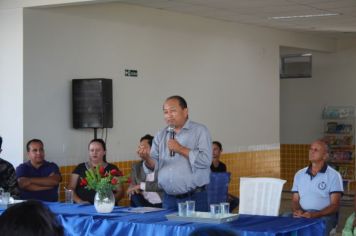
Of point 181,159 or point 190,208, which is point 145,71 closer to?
point 181,159

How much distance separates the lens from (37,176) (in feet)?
22.1

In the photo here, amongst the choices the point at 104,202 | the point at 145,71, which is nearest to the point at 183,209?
the point at 104,202

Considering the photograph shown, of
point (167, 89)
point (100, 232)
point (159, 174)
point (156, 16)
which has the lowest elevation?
point (100, 232)

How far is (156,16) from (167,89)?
0.94 m

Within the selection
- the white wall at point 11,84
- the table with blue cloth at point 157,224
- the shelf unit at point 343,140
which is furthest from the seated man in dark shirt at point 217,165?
the shelf unit at point 343,140

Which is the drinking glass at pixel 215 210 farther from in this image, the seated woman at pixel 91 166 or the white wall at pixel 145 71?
the white wall at pixel 145 71

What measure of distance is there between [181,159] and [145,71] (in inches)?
145

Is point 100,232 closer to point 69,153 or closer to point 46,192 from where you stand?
point 46,192

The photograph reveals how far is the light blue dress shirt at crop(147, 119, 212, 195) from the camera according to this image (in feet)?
16.1

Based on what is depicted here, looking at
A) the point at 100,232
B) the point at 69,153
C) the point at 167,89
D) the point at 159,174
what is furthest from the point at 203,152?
the point at 167,89

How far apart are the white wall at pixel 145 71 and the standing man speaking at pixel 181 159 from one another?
2.41m

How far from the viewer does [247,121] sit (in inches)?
413

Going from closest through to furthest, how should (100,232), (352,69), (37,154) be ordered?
(100,232), (37,154), (352,69)

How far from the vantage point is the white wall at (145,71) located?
7203 millimetres
